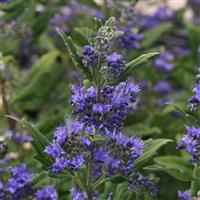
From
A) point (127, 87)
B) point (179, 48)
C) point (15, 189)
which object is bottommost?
point (179, 48)

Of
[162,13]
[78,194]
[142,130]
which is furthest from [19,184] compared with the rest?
[162,13]

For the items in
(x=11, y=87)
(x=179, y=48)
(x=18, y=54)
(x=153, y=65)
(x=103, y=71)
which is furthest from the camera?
(x=179, y=48)

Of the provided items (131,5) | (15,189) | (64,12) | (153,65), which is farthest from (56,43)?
(15,189)

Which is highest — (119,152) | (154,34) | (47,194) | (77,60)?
(77,60)

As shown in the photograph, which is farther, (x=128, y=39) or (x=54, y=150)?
(x=128, y=39)

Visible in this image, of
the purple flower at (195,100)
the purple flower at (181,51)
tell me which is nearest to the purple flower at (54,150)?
the purple flower at (195,100)

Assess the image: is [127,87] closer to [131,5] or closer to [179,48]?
[131,5]

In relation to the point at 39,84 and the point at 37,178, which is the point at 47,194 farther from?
the point at 39,84
